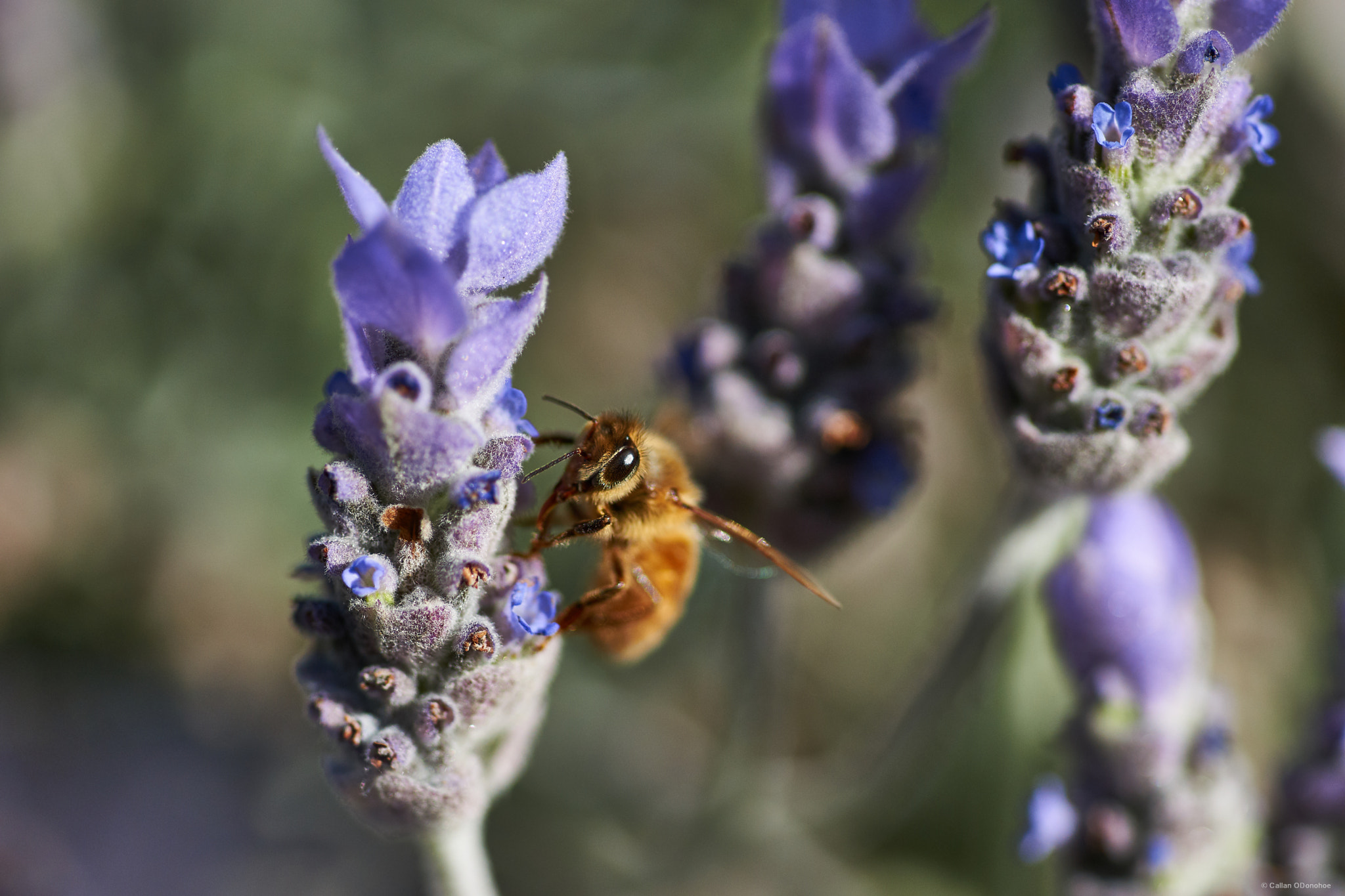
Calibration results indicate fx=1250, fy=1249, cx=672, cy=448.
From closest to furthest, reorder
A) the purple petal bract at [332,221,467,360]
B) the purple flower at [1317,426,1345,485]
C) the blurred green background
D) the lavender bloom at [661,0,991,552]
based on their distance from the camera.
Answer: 1. the purple petal bract at [332,221,467,360]
2. the lavender bloom at [661,0,991,552]
3. the purple flower at [1317,426,1345,485]
4. the blurred green background

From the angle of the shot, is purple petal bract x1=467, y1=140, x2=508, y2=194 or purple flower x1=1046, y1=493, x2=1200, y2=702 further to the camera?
purple flower x1=1046, y1=493, x2=1200, y2=702

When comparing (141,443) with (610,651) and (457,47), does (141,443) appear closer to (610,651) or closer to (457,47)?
(457,47)

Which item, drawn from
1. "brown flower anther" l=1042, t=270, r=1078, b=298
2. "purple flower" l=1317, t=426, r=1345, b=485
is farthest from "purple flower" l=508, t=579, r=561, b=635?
"purple flower" l=1317, t=426, r=1345, b=485

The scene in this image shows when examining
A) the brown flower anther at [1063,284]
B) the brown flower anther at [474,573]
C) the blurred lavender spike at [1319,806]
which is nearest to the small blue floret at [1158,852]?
the blurred lavender spike at [1319,806]

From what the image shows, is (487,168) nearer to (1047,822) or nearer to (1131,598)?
(1131,598)

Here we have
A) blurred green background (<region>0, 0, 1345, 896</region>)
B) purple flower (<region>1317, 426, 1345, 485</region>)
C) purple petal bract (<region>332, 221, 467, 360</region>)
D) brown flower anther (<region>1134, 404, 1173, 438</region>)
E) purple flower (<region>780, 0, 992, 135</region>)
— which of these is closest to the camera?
purple petal bract (<region>332, 221, 467, 360</region>)

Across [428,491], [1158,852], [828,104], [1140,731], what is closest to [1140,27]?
[828,104]

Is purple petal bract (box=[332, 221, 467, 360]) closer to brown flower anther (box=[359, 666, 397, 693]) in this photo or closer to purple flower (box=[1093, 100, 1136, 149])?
brown flower anther (box=[359, 666, 397, 693])
